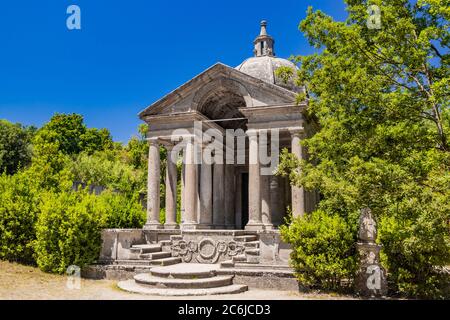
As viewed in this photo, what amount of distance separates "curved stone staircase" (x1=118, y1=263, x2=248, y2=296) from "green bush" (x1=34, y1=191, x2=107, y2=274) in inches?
75.7

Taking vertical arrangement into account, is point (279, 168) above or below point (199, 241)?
above

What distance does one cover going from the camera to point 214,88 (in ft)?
55.5

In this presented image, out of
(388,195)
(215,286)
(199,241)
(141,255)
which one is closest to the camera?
(388,195)

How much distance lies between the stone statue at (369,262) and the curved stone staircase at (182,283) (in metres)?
3.33

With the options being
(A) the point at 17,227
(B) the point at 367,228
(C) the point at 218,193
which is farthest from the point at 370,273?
(A) the point at 17,227

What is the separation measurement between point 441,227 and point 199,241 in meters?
8.88

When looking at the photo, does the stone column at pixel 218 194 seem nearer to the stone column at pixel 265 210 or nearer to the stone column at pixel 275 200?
the stone column at pixel 275 200

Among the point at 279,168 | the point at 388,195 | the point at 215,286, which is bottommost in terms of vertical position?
the point at 215,286

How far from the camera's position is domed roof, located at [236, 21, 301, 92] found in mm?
19797

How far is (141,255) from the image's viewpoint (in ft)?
45.5

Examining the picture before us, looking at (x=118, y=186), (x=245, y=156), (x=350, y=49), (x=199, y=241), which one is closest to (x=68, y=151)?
(x=118, y=186)

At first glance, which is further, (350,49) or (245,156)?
(245,156)

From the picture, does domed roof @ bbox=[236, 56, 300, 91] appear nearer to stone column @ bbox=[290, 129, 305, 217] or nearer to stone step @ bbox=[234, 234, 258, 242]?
stone column @ bbox=[290, 129, 305, 217]

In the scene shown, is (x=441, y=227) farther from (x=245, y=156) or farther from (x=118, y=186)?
(x=118, y=186)
